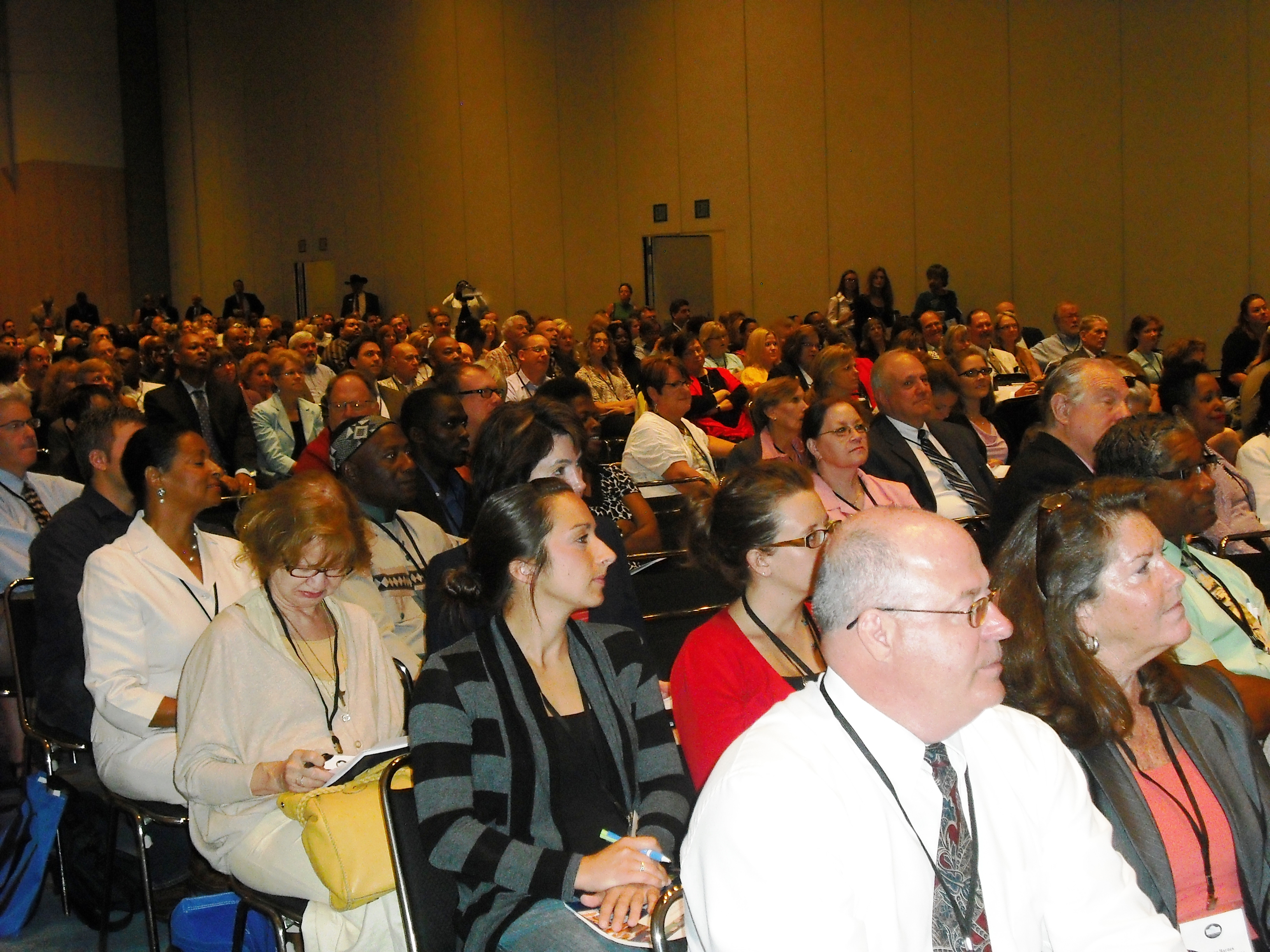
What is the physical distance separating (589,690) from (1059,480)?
2.18 m

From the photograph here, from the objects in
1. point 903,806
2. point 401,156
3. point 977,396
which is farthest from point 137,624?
point 401,156

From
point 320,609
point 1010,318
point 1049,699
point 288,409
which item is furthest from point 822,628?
point 1010,318

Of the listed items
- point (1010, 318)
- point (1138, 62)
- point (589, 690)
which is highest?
point (1138, 62)

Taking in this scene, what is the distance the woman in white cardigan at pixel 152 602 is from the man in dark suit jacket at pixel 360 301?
1770cm

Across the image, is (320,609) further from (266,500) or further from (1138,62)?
(1138,62)

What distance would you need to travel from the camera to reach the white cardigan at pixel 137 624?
3178mm

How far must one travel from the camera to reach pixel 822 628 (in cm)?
182

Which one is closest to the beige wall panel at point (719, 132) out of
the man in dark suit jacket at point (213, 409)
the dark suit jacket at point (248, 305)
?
the man in dark suit jacket at point (213, 409)

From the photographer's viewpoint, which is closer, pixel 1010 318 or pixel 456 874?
pixel 456 874

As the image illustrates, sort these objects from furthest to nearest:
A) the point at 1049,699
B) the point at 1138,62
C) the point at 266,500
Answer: the point at 1138,62, the point at 266,500, the point at 1049,699

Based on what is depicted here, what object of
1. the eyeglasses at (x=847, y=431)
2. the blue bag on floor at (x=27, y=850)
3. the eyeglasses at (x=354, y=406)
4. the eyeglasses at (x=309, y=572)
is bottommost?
the blue bag on floor at (x=27, y=850)

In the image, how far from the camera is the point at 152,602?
130 inches

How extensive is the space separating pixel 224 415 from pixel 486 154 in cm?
1119

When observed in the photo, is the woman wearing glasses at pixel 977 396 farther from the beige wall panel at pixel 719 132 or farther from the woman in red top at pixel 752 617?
the beige wall panel at pixel 719 132
